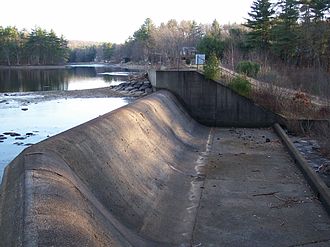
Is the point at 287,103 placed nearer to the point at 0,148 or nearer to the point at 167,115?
the point at 167,115

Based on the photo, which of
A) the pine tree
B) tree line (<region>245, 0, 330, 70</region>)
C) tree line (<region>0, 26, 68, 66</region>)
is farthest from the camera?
tree line (<region>0, 26, 68, 66</region>)

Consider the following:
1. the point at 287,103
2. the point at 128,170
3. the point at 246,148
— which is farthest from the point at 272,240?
the point at 287,103

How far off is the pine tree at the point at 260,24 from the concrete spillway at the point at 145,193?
Result: 31.9 meters

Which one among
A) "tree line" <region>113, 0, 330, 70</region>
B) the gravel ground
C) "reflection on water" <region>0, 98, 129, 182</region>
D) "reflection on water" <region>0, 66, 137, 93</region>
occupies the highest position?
"tree line" <region>113, 0, 330, 70</region>

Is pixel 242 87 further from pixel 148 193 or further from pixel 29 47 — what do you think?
pixel 29 47

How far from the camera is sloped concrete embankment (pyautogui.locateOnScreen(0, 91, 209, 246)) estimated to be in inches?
158

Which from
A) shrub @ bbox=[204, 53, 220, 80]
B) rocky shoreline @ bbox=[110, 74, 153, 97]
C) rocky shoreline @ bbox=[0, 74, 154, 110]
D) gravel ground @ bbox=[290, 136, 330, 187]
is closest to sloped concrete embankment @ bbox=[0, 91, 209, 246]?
gravel ground @ bbox=[290, 136, 330, 187]

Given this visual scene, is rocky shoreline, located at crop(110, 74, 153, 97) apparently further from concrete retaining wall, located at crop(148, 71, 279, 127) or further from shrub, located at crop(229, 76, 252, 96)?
shrub, located at crop(229, 76, 252, 96)

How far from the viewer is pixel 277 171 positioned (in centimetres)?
1069

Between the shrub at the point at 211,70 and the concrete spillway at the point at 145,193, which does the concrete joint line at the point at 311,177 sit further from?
the shrub at the point at 211,70

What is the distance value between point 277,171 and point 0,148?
9.81 meters

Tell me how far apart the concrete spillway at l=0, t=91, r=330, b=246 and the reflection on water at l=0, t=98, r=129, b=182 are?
16.3 feet

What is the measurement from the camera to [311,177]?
30.7ft

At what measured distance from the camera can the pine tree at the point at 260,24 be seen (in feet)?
140
